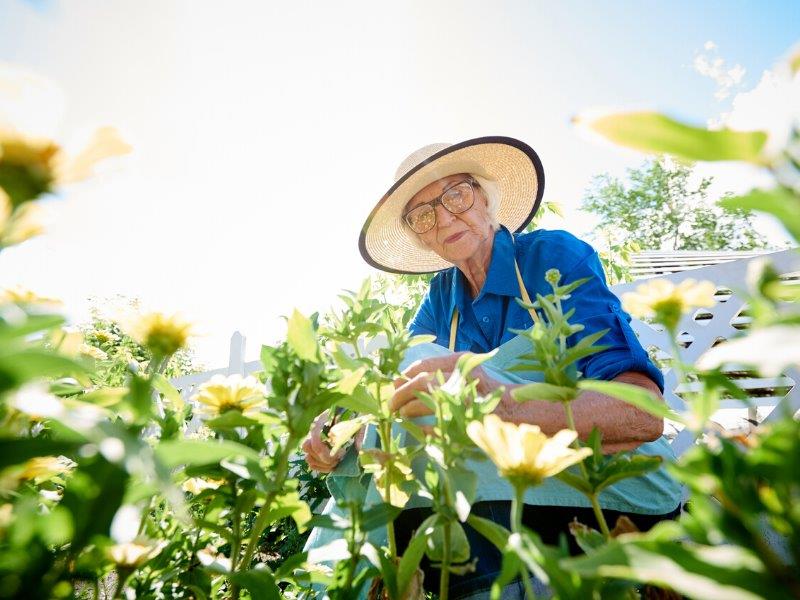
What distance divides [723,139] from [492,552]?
0.71 meters

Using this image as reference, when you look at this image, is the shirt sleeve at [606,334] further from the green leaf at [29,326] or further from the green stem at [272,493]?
the green leaf at [29,326]

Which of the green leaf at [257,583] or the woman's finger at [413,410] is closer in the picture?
the green leaf at [257,583]

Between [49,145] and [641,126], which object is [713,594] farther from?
[49,145]

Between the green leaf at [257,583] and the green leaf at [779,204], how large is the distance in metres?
0.41

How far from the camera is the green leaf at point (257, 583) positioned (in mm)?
373

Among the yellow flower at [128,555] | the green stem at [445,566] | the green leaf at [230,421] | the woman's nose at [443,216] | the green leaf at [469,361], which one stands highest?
the woman's nose at [443,216]

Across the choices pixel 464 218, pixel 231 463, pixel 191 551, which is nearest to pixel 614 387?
pixel 231 463

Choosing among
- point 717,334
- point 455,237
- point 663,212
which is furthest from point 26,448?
point 663,212

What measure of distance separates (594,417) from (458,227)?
895mm

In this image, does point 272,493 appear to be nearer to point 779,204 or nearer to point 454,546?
point 454,546

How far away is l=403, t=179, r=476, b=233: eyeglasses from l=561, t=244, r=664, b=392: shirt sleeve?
52 centimetres

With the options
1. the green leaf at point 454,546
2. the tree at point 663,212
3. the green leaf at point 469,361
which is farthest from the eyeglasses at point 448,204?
the tree at point 663,212

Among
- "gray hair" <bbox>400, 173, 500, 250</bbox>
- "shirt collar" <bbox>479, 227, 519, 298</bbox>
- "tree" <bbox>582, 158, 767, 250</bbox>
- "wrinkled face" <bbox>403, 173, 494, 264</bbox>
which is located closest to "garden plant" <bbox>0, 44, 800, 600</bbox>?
"shirt collar" <bbox>479, 227, 519, 298</bbox>

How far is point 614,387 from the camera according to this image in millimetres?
263
